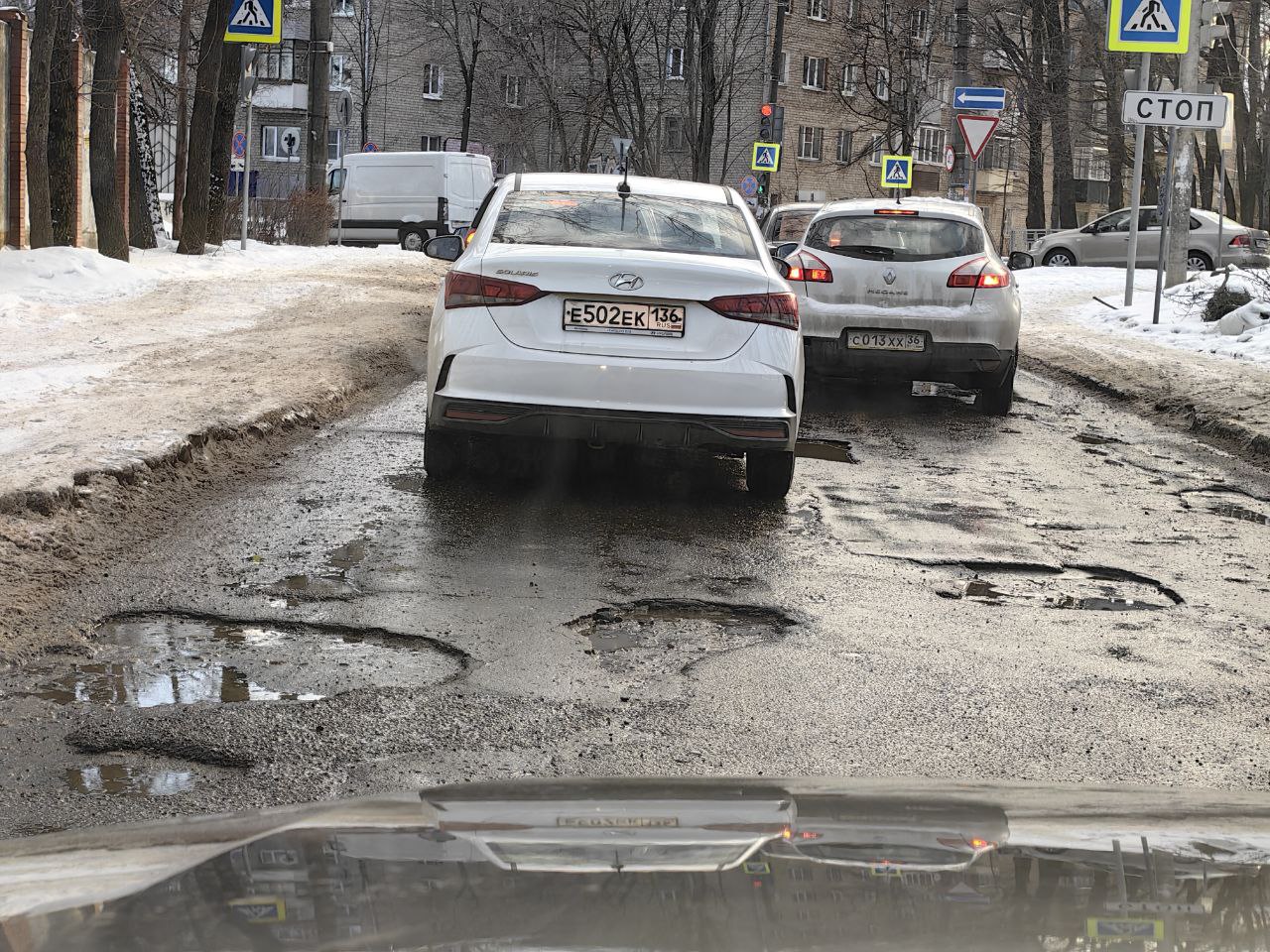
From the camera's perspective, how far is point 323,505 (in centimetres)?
742

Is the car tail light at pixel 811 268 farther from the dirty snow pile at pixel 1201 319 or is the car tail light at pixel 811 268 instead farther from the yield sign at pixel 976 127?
the yield sign at pixel 976 127

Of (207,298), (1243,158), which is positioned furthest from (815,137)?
(207,298)

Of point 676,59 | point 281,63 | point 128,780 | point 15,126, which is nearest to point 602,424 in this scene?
point 128,780

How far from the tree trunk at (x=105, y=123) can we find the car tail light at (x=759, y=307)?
15662mm

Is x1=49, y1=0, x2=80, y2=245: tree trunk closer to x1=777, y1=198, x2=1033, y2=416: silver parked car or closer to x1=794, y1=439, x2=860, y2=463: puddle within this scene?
x1=777, y1=198, x2=1033, y2=416: silver parked car

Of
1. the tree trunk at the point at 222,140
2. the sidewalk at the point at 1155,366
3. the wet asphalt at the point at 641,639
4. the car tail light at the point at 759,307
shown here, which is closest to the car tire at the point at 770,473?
the wet asphalt at the point at 641,639

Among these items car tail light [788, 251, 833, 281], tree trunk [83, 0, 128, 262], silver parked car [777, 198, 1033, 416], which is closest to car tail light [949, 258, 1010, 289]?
silver parked car [777, 198, 1033, 416]

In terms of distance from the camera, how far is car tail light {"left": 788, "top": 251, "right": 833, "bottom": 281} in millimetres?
12523

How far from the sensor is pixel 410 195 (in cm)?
4456

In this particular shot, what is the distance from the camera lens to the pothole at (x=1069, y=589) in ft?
19.8

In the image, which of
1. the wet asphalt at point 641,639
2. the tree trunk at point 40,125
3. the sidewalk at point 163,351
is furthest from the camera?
the tree trunk at point 40,125

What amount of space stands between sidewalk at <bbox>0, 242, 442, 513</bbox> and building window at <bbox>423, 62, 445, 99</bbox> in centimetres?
4684

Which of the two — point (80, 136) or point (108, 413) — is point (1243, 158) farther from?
A: point (108, 413)

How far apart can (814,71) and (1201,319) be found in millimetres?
52992
